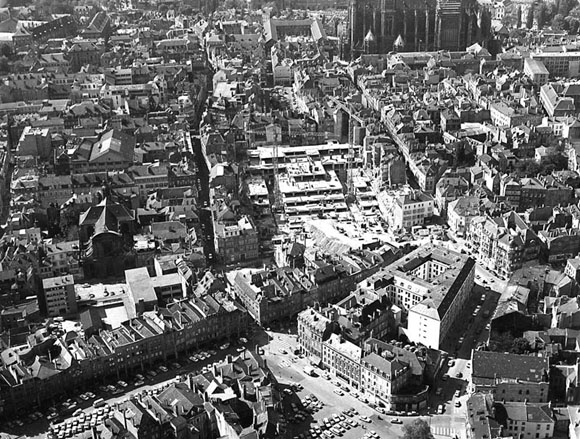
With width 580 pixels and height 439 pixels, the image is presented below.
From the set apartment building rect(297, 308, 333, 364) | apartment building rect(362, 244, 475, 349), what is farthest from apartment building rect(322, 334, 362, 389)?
apartment building rect(362, 244, 475, 349)

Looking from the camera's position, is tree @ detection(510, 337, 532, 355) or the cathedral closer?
tree @ detection(510, 337, 532, 355)

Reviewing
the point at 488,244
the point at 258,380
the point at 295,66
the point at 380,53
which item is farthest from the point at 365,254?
the point at 380,53

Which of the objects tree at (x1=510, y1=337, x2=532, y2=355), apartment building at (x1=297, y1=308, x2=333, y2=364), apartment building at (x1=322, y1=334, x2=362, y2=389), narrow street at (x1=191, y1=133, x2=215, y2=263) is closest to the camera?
apartment building at (x1=322, y1=334, x2=362, y2=389)

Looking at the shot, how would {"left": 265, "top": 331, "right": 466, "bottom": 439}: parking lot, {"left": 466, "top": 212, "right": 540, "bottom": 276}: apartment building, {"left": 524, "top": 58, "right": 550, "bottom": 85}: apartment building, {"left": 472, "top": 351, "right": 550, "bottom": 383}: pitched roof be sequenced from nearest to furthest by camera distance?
1. {"left": 265, "top": 331, "right": 466, "bottom": 439}: parking lot
2. {"left": 472, "top": 351, "right": 550, "bottom": 383}: pitched roof
3. {"left": 466, "top": 212, "right": 540, "bottom": 276}: apartment building
4. {"left": 524, "top": 58, "right": 550, "bottom": 85}: apartment building

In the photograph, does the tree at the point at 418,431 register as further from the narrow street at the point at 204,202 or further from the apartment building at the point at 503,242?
the narrow street at the point at 204,202

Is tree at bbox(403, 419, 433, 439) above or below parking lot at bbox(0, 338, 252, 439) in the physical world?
above

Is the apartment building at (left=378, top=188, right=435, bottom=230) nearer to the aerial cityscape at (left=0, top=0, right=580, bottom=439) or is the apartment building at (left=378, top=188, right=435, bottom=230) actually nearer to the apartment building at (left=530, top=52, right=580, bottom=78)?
the aerial cityscape at (left=0, top=0, right=580, bottom=439)

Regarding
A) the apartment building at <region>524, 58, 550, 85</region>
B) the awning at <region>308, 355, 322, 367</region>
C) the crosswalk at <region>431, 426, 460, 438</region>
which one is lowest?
the crosswalk at <region>431, 426, 460, 438</region>
